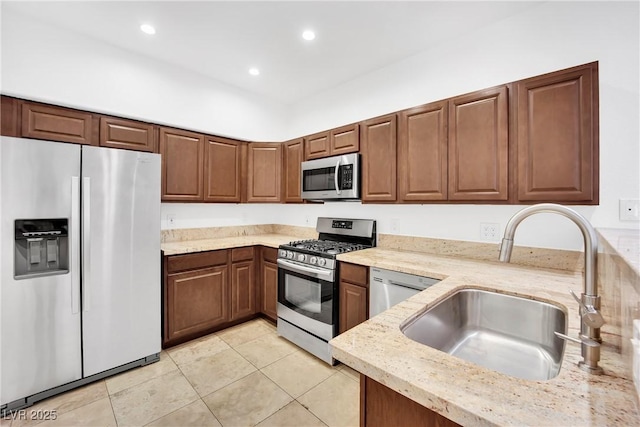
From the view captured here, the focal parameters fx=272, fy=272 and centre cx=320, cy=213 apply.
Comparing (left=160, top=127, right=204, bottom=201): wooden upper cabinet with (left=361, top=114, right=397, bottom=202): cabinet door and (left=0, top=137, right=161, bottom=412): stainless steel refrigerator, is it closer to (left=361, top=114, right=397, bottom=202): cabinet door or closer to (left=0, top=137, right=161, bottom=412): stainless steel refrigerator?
(left=0, top=137, right=161, bottom=412): stainless steel refrigerator

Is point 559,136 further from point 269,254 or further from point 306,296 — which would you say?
point 269,254

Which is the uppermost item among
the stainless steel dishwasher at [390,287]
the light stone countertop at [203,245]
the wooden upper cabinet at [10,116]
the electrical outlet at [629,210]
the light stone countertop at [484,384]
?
the wooden upper cabinet at [10,116]

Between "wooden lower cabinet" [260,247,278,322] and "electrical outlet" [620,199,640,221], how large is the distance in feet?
8.84

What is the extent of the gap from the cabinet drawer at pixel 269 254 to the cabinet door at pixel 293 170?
0.67 m

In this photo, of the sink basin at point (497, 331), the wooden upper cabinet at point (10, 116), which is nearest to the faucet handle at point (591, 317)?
the sink basin at point (497, 331)

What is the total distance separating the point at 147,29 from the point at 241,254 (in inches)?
86.9

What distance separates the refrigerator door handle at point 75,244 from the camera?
1954 millimetres

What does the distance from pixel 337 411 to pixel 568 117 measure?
2.35 m

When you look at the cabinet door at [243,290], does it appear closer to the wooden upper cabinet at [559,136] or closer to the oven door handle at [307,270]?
the oven door handle at [307,270]

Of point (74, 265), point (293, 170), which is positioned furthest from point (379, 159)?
point (74, 265)

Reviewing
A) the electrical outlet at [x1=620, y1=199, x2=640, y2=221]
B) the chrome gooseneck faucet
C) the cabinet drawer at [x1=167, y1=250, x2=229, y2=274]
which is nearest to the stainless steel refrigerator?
the cabinet drawer at [x1=167, y1=250, x2=229, y2=274]

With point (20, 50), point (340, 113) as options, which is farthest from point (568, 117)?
point (20, 50)

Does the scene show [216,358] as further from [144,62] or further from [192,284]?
[144,62]

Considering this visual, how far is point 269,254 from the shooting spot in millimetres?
3043
